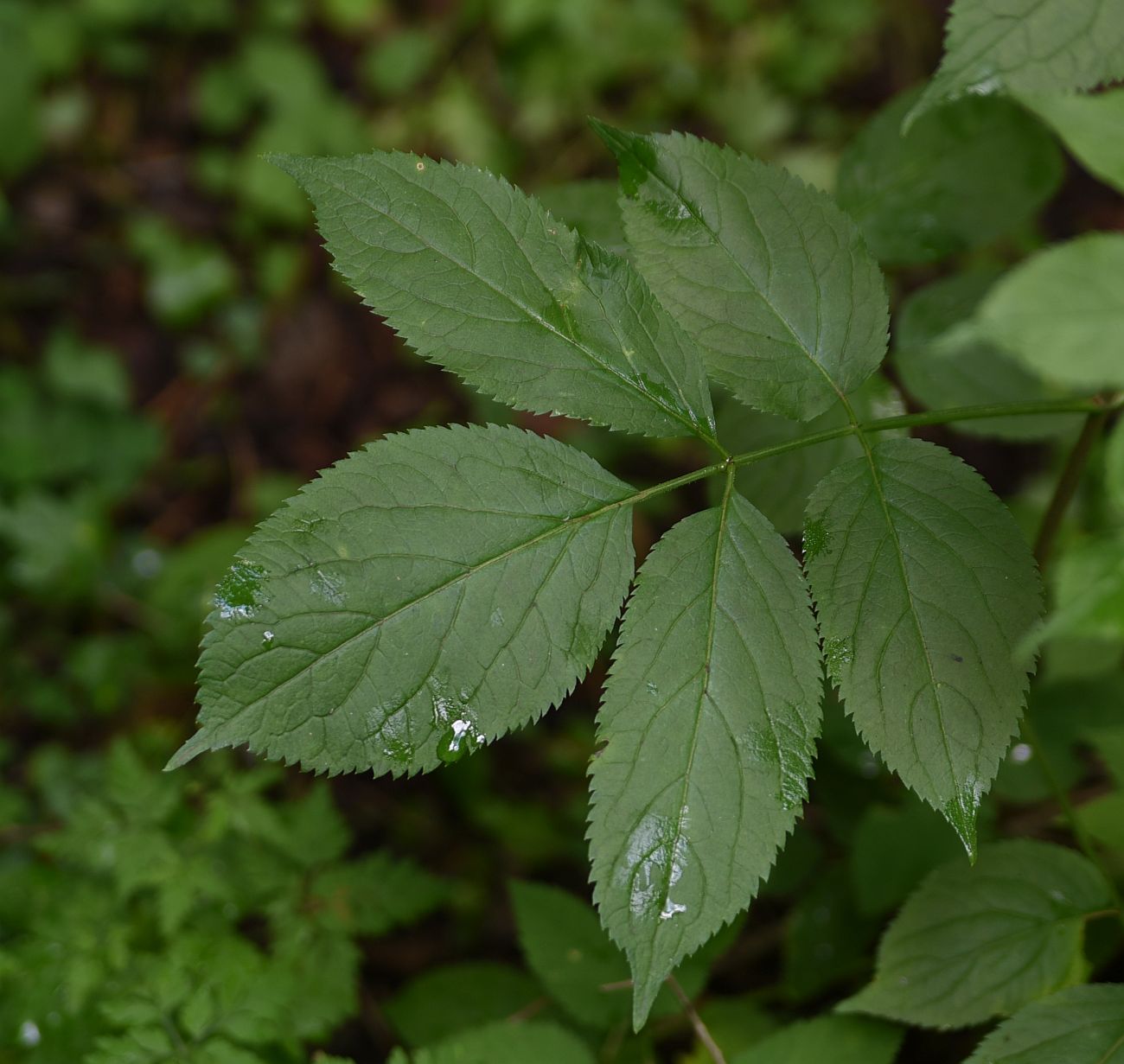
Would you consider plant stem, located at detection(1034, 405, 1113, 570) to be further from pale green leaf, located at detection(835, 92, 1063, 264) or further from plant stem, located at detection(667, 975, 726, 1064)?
plant stem, located at detection(667, 975, 726, 1064)

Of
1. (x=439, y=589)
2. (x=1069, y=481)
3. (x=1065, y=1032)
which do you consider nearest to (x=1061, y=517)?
(x=1069, y=481)

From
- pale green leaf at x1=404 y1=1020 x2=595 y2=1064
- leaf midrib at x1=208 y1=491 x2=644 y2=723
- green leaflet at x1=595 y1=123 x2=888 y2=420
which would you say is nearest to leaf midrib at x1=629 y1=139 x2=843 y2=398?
green leaflet at x1=595 y1=123 x2=888 y2=420

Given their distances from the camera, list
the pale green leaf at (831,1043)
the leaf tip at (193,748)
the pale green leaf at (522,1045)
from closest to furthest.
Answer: the leaf tip at (193,748), the pale green leaf at (831,1043), the pale green leaf at (522,1045)

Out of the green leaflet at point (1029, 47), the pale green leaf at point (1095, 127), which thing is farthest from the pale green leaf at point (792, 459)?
the pale green leaf at point (1095, 127)

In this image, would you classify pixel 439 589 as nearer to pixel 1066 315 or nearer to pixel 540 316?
pixel 540 316

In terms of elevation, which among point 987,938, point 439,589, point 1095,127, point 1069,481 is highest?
point 1095,127

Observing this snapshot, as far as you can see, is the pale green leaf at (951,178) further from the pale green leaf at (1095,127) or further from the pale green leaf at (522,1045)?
the pale green leaf at (522,1045)

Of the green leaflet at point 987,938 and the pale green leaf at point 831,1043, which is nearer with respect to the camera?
the green leaflet at point 987,938
